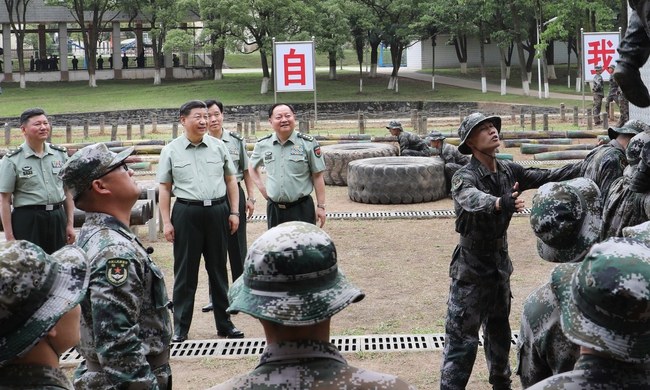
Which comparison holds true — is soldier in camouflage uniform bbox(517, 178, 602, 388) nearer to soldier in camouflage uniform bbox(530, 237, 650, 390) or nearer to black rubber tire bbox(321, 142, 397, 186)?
soldier in camouflage uniform bbox(530, 237, 650, 390)

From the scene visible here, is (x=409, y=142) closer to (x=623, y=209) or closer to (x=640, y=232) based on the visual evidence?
(x=623, y=209)

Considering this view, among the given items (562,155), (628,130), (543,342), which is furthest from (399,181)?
(543,342)

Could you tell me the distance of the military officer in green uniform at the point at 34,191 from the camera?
7.27 meters

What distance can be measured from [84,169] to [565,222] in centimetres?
188

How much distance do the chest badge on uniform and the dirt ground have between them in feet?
8.62

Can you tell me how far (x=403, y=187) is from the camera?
44.3 feet

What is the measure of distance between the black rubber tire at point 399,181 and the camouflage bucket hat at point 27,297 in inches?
436

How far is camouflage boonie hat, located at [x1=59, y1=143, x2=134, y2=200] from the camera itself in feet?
12.1

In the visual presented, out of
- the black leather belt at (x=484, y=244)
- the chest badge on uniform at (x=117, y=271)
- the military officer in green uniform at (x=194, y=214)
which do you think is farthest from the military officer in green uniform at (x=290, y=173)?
the chest badge on uniform at (x=117, y=271)

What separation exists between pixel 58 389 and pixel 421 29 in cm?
3812

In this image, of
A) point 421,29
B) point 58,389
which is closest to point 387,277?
point 58,389

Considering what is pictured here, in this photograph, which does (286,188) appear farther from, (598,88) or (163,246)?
(598,88)

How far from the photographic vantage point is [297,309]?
2.33m

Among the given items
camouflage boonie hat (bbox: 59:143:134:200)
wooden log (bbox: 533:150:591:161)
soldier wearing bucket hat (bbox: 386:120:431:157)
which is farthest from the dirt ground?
wooden log (bbox: 533:150:591:161)
